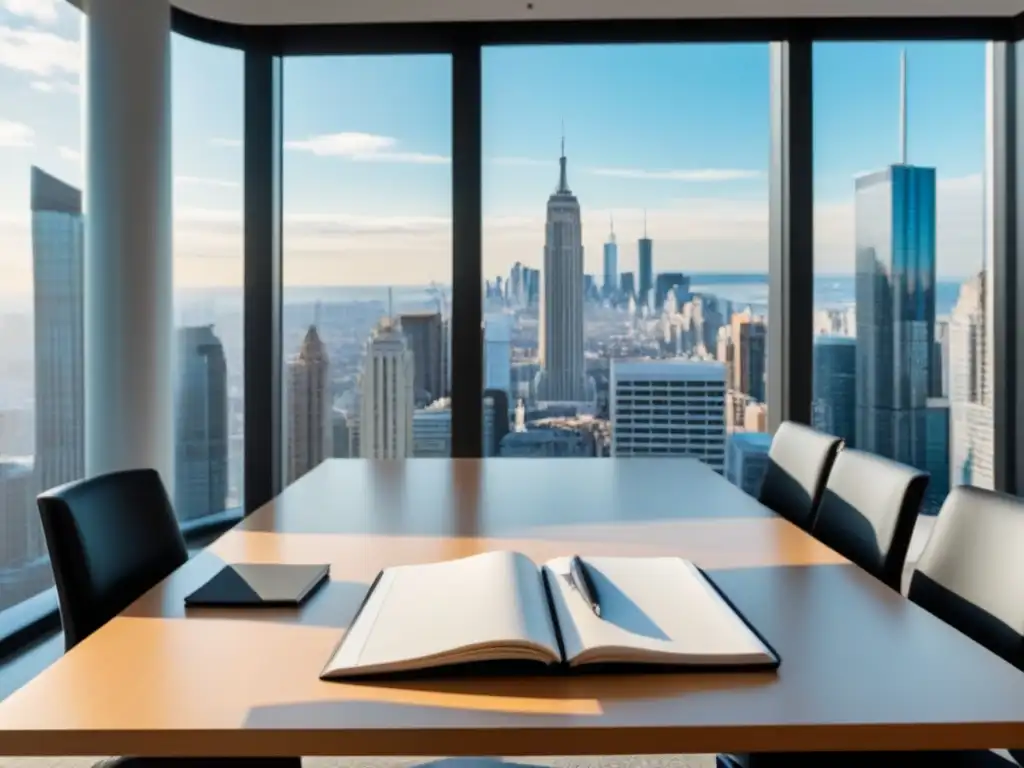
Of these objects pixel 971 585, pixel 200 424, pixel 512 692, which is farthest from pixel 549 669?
pixel 200 424

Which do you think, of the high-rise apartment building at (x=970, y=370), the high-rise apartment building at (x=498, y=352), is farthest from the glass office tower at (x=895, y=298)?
the high-rise apartment building at (x=498, y=352)

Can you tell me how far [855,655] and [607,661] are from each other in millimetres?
291

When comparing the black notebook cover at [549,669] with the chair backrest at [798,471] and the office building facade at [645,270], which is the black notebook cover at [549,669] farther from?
the office building facade at [645,270]

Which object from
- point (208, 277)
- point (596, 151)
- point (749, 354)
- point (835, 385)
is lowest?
point (835, 385)

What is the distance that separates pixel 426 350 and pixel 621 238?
1.07 metres

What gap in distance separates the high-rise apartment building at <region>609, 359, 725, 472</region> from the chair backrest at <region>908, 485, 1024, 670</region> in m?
2.61

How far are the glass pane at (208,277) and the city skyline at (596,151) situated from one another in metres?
0.02

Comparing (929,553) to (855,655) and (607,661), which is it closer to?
(855,655)

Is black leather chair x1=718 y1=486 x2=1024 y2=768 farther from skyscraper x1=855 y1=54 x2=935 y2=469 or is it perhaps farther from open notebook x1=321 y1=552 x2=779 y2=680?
skyscraper x1=855 y1=54 x2=935 y2=469

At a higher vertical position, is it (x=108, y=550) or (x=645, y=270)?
(x=645, y=270)

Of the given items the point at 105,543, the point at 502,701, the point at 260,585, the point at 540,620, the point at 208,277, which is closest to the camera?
the point at 502,701

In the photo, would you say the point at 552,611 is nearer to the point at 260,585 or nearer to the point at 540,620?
the point at 540,620

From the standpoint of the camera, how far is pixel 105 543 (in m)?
1.41

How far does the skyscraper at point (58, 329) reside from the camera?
3.18 metres
